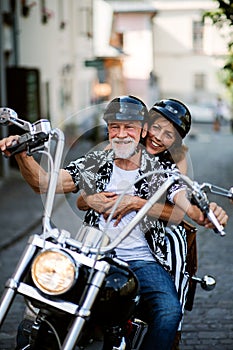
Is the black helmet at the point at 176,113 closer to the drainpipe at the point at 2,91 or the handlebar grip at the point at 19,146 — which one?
the handlebar grip at the point at 19,146

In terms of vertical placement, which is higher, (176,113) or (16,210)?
(176,113)

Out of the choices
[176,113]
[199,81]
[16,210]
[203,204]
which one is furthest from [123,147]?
[199,81]

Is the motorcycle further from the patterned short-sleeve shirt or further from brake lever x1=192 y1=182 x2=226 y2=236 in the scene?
the patterned short-sleeve shirt

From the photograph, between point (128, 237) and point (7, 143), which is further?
point (128, 237)

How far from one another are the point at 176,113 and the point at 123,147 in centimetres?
43

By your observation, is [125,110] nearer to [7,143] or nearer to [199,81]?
[7,143]

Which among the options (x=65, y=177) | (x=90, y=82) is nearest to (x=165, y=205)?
(x=65, y=177)

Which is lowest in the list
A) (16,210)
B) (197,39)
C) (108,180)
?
(16,210)

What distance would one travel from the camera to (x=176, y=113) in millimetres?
3779

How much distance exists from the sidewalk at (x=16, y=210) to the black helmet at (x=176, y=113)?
5.40 m

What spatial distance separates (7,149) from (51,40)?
1955cm

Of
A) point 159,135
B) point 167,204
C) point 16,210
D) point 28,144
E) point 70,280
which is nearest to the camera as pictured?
point 70,280

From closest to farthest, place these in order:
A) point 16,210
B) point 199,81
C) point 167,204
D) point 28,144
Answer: point 28,144, point 167,204, point 16,210, point 199,81

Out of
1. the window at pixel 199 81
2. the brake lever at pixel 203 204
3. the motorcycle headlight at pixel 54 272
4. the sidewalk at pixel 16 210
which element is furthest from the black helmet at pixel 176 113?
the window at pixel 199 81
